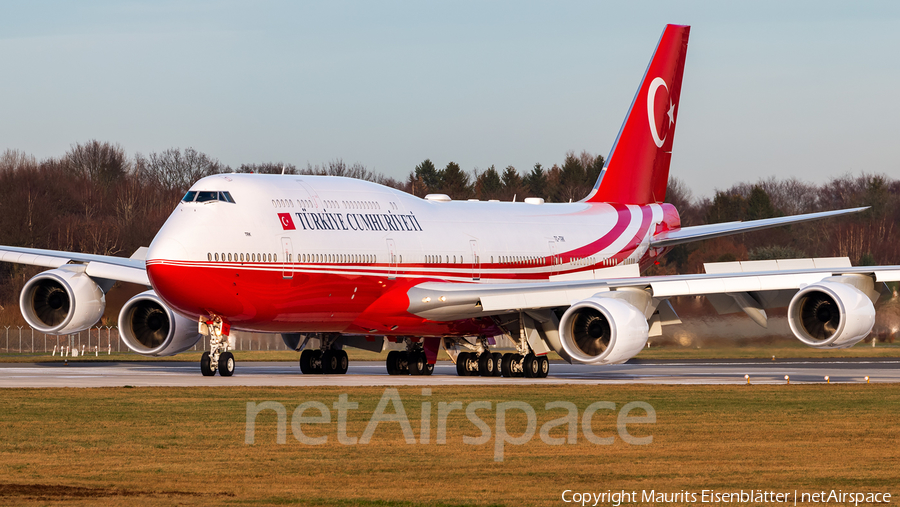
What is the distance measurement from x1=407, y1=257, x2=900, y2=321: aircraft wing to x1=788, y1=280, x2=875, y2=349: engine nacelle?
56cm

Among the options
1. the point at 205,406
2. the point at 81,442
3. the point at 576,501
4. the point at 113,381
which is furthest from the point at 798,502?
the point at 113,381

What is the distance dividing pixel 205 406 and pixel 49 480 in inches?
326

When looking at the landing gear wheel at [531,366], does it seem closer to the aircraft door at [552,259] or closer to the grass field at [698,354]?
the aircraft door at [552,259]

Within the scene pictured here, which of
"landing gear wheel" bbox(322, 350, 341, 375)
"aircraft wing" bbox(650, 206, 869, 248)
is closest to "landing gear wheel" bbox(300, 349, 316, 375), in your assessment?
"landing gear wheel" bbox(322, 350, 341, 375)

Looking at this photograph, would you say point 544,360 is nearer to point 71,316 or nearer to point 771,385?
point 771,385

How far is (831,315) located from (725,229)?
8540 mm

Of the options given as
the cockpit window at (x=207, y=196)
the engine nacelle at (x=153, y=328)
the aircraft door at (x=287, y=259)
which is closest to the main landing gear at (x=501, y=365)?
the aircraft door at (x=287, y=259)

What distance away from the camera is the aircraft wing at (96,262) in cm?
3180

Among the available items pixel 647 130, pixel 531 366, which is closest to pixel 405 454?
pixel 531 366

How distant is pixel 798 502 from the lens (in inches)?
459

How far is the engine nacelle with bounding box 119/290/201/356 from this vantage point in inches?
1247

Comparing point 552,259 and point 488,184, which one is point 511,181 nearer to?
point 488,184

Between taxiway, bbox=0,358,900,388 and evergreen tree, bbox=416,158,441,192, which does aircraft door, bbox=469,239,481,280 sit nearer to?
taxiway, bbox=0,358,900,388

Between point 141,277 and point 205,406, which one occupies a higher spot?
point 141,277
